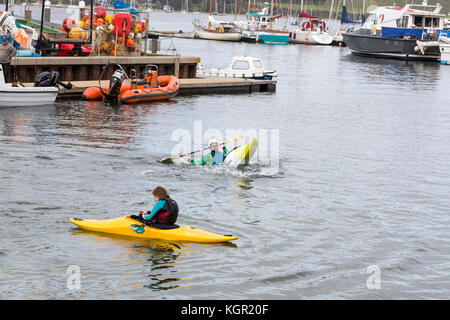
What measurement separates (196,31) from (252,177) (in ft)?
330

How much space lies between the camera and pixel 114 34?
3869 centimetres

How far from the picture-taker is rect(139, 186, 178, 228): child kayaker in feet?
48.2

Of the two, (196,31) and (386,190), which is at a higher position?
(196,31)

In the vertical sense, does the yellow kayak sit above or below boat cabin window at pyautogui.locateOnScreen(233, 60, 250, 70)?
below

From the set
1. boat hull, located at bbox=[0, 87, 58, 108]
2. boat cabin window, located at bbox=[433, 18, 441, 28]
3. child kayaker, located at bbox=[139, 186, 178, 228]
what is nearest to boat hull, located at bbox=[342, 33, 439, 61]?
boat cabin window, located at bbox=[433, 18, 441, 28]

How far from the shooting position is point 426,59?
81.9m

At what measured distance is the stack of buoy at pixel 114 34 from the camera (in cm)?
3791

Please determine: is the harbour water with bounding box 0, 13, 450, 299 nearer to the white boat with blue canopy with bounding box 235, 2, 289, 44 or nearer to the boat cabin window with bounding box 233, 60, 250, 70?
the boat cabin window with bounding box 233, 60, 250, 70

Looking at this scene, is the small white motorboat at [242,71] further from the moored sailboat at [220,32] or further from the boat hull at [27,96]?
the moored sailboat at [220,32]

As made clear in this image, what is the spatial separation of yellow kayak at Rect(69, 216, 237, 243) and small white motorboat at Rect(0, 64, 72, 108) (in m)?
15.5

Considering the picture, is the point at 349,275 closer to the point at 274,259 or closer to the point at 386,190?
the point at 274,259

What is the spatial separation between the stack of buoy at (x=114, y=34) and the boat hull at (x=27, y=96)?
6927 millimetres

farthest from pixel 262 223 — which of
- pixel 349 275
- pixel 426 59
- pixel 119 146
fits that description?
pixel 426 59

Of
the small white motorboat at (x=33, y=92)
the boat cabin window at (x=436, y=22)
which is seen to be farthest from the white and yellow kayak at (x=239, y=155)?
the boat cabin window at (x=436, y=22)
